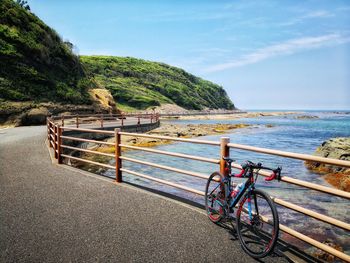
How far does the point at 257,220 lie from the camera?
470cm

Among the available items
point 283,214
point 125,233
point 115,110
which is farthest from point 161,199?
point 115,110

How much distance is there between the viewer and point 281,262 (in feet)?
14.2

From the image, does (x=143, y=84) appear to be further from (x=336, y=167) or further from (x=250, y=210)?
(x=250, y=210)

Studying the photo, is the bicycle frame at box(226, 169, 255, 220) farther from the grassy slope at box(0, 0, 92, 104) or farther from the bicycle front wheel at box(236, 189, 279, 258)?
the grassy slope at box(0, 0, 92, 104)

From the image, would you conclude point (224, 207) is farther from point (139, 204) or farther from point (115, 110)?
point (115, 110)

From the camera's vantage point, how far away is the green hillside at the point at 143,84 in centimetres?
10950

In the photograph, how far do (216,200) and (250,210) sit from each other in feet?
4.02

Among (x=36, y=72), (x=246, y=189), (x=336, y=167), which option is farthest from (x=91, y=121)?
(x=246, y=189)

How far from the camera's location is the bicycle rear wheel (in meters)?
5.64

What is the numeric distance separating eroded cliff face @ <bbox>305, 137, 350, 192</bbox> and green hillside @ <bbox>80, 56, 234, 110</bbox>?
282 ft

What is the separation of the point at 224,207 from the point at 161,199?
6.90 feet

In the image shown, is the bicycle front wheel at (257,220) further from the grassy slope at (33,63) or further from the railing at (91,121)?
the grassy slope at (33,63)

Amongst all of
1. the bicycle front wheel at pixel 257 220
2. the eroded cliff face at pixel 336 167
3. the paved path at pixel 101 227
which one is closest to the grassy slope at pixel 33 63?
the paved path at pixel 101 227

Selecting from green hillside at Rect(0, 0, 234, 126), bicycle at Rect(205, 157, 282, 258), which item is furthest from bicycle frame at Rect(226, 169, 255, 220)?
green hillside at Rect(0, 0, 234, 126)
